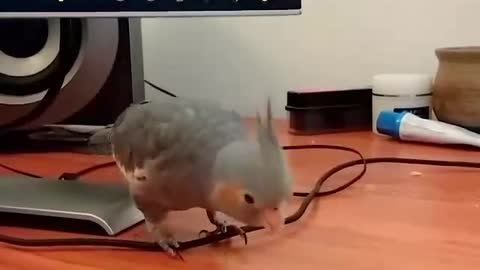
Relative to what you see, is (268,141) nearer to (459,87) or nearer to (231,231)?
(231,231)

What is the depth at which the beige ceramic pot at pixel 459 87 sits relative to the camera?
31.7 inches

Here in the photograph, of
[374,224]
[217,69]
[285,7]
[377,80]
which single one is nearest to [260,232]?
[374,224]

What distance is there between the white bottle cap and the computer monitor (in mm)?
253

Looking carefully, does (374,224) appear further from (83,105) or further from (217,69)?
(217,69)

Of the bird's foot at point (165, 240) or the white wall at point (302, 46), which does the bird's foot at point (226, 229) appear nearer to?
the bird's foot at point (165, 240)

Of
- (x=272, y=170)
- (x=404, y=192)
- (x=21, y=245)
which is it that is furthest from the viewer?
(x=404, y=192)

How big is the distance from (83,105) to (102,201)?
1.09ft

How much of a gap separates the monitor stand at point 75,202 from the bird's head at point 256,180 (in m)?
0.13

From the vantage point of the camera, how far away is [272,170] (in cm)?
42

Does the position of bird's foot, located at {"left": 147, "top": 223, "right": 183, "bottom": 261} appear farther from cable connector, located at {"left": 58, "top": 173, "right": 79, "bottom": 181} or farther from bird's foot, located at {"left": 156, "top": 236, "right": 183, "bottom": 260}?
cable connector, located at {"left": 58, "top": 173, "right": 79, "bottom": 181}

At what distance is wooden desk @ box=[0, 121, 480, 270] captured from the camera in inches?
18.8

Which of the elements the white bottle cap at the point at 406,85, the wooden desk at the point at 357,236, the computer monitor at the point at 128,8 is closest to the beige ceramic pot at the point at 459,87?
the white bottle cap at the point at 406,85

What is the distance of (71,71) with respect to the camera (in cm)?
86

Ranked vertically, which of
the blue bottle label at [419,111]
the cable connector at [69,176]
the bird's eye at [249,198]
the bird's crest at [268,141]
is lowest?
the cable connector at [69,176]
